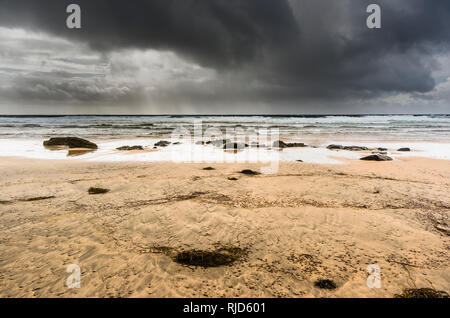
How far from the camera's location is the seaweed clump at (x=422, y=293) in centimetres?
324

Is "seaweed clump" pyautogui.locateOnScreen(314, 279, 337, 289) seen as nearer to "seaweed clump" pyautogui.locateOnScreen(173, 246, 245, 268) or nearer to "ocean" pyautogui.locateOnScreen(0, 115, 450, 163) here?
"seaweed clump" pyautogui.locateOnScreen(173, 246, 245, 268)

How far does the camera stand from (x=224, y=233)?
4.97 meters

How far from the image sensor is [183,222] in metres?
5.47

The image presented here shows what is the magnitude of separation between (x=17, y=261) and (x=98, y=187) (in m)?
4.13

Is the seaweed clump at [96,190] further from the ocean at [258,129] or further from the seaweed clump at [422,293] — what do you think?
the seaweed clump at [422,293]

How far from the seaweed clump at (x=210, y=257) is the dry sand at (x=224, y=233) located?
0.14 meters

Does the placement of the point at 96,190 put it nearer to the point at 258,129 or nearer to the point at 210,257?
the point at 210,257

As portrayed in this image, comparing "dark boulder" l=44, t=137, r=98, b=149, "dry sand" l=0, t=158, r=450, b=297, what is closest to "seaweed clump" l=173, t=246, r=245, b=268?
"dry sand" l=0, t=158, r=450, b=297

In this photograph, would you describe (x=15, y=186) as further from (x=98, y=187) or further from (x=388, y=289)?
(x=388, y=289)

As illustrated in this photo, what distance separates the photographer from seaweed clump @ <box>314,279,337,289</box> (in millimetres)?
3403

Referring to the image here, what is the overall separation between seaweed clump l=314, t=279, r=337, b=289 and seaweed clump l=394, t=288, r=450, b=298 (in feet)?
2.66

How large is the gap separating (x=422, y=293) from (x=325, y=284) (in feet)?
4.31

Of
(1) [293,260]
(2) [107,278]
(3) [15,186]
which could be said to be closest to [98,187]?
(3) [15,186]
